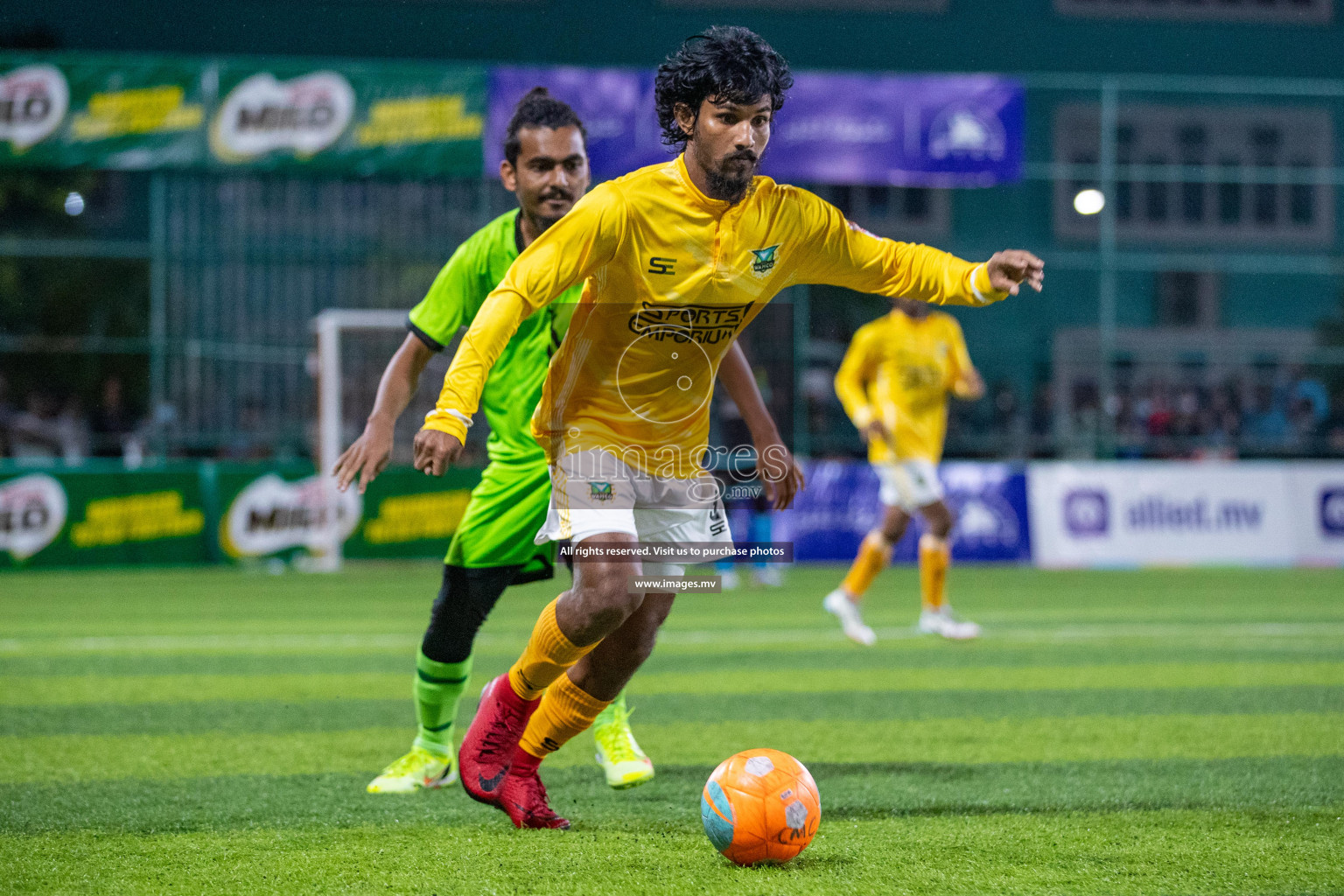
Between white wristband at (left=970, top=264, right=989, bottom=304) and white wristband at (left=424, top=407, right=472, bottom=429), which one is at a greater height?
white wristband at (left=970, top=264, right=989, bottom=304)

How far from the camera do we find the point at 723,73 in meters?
3.77

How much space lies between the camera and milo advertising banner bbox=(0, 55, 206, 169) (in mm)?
16969

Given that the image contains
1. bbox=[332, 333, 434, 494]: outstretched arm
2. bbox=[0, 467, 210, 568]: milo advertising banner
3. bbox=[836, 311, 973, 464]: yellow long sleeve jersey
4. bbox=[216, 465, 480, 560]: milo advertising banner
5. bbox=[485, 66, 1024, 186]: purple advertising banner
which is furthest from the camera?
bbox=[485, 66, 1024, 186]: purple advertising banner

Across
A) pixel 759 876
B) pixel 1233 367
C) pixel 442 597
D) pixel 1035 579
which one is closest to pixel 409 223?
pixel 1035 579

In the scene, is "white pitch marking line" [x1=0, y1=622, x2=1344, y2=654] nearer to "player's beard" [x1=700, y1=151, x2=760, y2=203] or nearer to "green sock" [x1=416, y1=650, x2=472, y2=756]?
"green sock" [x1=416, y1=650, x2=472, y2=756]

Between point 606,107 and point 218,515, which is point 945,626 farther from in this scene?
point 606,107

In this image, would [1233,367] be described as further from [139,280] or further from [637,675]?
[139,280]

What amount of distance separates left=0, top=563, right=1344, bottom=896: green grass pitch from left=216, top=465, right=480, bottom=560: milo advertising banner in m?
4.65

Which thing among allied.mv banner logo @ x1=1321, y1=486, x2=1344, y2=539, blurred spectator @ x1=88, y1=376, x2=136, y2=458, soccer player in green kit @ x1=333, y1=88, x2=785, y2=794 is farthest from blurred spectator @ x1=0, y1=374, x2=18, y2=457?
allied.mv banner logo @ x1=1321, y1=486, x2=1344, y2=539

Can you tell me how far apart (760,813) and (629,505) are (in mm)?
938

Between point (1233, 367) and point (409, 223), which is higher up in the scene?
point (409, 223)

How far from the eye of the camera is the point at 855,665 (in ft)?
27.2

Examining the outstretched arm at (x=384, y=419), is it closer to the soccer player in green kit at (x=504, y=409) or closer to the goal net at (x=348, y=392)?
the soccer player in green kit at (x=504, y=409)

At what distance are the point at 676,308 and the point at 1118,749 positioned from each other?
2835 millimetres
